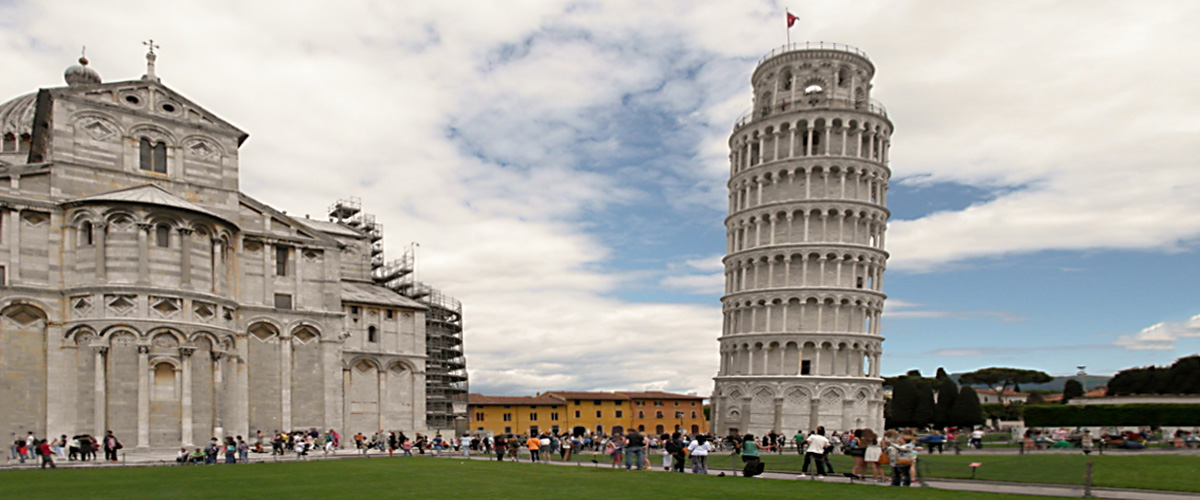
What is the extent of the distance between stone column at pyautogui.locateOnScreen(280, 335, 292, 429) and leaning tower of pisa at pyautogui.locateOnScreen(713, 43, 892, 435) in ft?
105

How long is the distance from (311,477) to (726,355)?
146ft

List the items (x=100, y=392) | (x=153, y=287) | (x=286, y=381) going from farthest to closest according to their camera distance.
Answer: (x=286, y=381), (x=153, y=287), (x=100, y=392)

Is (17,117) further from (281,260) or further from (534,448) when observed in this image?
(534,448)

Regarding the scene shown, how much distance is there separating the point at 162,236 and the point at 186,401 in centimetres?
708

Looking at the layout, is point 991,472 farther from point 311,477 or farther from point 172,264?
point 172,264

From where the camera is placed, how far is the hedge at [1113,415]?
48031 millimetres

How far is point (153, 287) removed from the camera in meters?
32.7

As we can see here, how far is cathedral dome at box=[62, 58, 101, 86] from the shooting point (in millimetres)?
51625

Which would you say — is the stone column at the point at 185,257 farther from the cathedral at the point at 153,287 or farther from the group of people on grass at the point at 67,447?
the group of people on grass at the point at 67,447

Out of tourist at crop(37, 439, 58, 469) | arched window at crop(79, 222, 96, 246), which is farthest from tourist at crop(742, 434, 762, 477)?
arched window at crop(79, 222, 96, 246)

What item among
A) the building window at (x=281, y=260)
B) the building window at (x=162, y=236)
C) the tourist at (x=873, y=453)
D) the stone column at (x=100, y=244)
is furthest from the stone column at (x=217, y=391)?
the tourist at (x=873, y=453)

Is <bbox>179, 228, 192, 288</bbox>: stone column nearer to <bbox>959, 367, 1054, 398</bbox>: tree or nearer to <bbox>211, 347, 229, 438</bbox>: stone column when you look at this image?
<bbox>211, 347, 229, 438</bbox>: stone column

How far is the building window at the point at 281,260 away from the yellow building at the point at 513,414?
43428mm

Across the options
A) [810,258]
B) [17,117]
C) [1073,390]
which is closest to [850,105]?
[810,258]
